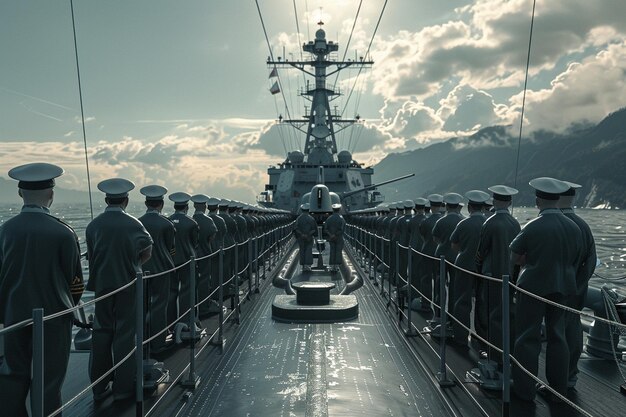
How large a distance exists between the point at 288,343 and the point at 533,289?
2.89 meters

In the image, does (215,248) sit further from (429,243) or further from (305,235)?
(305,235)

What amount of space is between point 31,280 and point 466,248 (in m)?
4.14

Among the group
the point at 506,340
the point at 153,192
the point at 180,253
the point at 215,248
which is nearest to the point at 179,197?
the point at 180,253

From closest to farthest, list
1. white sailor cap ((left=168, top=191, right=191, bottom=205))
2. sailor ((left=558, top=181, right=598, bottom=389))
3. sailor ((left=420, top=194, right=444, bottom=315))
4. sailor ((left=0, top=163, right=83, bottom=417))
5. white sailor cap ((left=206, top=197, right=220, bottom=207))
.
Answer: sailor ((left=0, top=163, right=83, bottom=417)), sailor ((left=558, top=181, right=598, bottom=389)), white sailor cap ((left=168, top=191, right=191, bottom=205)), sailor ((left=420, top=194, right=444, bottom=315)), white sailor cap ((left=206, top=197, right=220, bottom=207))

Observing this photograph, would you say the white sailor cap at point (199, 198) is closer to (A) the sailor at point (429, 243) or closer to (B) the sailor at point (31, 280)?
(A) the sailor at point (429, 243)

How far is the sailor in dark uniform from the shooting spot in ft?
24.6

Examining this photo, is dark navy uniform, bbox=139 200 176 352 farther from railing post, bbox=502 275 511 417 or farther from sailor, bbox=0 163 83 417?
railing post, bbox=502 275 511 417

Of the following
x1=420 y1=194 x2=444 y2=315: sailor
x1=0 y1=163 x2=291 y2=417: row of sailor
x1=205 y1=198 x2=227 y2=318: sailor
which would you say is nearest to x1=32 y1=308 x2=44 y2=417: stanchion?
x1=0 y1=163 x2=291 y2=417: row of sailor

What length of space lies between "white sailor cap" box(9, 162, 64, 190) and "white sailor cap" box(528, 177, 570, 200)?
340 centimetres

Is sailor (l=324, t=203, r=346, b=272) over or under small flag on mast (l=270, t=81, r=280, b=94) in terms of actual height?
under

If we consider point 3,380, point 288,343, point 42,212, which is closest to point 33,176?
point 42,212

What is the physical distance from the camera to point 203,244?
7578mm

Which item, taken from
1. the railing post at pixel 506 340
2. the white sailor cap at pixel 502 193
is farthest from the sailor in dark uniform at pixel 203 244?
the railing post at pixel 506 340

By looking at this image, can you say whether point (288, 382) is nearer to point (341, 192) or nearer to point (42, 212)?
point (42, 212)
